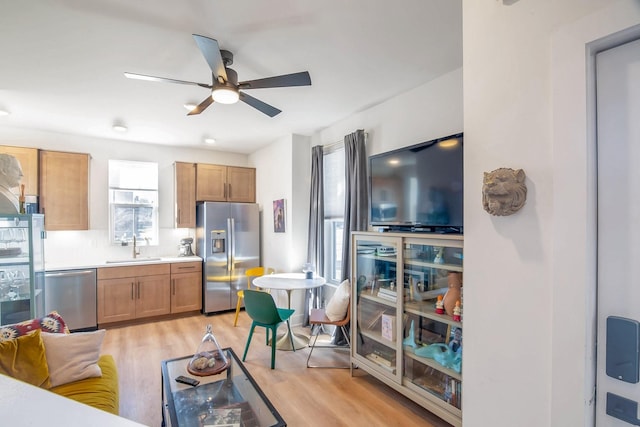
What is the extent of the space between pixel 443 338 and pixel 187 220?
4.15 m

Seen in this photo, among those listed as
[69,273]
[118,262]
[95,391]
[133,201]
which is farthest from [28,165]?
[95,391]

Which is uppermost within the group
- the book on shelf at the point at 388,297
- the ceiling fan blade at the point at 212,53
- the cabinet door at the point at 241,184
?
the ceiling fan blade at the point at 212,53

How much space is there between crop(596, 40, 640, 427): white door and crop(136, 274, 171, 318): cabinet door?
4.79 m

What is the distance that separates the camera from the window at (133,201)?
459cm

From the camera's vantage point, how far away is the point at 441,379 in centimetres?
225

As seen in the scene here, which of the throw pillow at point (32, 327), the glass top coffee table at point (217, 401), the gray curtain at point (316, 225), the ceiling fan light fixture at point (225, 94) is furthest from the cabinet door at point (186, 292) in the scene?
the ceiling fan light fixture at point (225, 94)

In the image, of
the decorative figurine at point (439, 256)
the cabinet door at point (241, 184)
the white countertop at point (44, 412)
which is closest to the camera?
the white countertop at point (44, 412)

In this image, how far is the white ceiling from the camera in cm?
177

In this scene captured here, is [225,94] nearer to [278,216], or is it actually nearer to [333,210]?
[333,210]

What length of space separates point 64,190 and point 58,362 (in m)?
3.13

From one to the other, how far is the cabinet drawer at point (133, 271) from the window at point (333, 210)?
248 cm

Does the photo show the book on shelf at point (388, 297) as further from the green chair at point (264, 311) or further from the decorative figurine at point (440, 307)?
the green chair at point (264, 311)

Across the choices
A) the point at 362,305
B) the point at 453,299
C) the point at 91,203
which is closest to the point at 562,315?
the point at 453,299

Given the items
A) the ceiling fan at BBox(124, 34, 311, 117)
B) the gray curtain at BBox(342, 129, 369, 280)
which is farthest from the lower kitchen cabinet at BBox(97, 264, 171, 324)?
the ceiling fan at BBox(124, 34, 311, 117)
